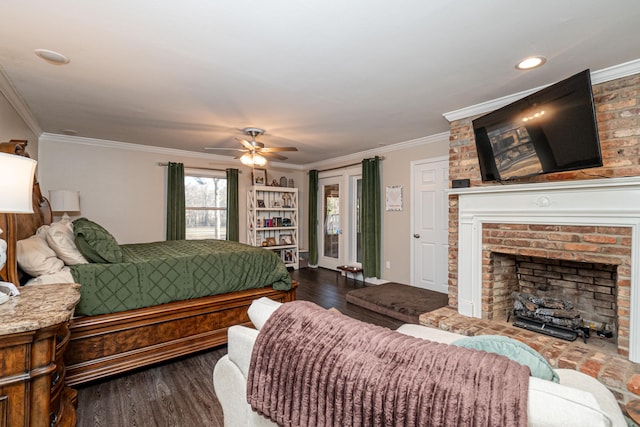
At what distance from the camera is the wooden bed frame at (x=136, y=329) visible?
2172mm

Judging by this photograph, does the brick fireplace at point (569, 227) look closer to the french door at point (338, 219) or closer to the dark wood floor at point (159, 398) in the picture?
the dark wood floor at point (159, 398)

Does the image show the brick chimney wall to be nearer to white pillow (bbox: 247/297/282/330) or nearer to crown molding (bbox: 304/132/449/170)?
crown molding (bbox: 304/132/449/170)

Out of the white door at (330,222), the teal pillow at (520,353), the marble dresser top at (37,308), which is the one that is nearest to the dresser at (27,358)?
the marble dresser top at (37,308)

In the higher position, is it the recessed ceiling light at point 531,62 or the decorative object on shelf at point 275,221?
the recessed ceiling light at point 531,62

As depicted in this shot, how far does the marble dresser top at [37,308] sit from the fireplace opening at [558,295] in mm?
3440

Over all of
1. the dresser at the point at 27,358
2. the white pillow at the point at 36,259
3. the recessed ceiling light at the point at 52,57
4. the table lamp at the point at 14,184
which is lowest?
the dresser at the point at 27,358

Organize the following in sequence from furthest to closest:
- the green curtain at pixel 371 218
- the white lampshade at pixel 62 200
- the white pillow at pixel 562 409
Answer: the green curtain at pixel 371 218
the white lampshade at pixel 62 200
the white pillow at pixel 562 409

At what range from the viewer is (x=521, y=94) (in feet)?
9.36

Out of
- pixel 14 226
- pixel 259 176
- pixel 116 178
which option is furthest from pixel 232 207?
pixel 14 226

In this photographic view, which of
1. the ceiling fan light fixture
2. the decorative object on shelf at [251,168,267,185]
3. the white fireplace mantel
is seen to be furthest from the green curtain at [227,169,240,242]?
the white fireplace mantel

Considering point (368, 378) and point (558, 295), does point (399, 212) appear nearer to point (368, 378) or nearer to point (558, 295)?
point (558, 295)

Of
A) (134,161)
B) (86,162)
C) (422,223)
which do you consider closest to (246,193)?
(134,161)

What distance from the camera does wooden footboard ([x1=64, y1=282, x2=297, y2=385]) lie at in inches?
87.0

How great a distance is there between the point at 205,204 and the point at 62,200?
2171 mm
